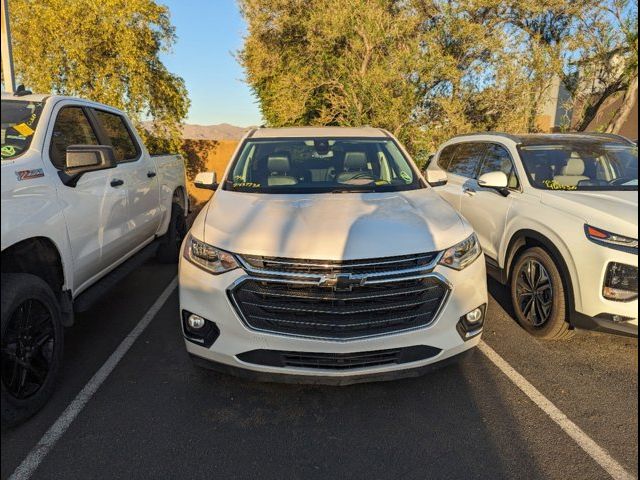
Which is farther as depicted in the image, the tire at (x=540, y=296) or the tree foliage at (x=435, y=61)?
the tree foliage at (x=435, y=61)

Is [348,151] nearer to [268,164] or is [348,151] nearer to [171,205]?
[268,164]

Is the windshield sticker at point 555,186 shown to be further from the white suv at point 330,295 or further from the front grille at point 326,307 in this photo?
the front grille at point 326,307

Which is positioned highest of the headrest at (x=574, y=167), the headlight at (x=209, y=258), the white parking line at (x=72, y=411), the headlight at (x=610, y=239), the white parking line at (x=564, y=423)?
the headrest at (x=574, y=167)

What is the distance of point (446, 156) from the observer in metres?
6.50

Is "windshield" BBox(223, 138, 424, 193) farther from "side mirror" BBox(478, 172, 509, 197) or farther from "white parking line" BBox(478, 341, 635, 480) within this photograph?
"white parking line" BBox(478, 341, 635, 480)

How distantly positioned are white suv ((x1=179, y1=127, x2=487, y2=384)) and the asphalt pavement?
336mm

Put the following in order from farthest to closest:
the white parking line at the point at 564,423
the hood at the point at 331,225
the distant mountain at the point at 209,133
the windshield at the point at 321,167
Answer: the distant mountain at the point at 209,133 → the windshield at the point at 321,167 → the hood at the point at 331,225 → the white parking line at the point at 564,423

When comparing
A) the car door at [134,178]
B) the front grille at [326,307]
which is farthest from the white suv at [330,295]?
the car door at [134,178]

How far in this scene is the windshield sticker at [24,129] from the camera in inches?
128

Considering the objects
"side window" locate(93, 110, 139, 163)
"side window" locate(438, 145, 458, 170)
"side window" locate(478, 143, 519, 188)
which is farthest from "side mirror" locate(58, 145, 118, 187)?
"side window" locate(438, 145, 458, 170)

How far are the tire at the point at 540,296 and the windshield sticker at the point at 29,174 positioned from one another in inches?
150

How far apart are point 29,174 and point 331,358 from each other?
2208 millimetres

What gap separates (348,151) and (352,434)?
2.59 metres

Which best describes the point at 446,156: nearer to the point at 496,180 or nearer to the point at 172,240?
the point at 496,180
